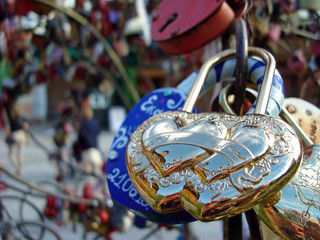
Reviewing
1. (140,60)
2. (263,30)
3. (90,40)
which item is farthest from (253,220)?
(140,60)

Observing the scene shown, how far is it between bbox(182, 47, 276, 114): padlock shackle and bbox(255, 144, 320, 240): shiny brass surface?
0.29ft

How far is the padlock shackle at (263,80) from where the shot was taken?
0.38 m

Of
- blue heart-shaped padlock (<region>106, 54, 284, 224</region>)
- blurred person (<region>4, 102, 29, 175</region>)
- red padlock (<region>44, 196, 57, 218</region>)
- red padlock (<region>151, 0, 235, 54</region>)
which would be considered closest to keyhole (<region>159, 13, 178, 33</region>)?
red padlock (<region>151, 0, 235, 54</region>)

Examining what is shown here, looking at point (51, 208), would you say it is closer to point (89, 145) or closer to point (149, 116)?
point (89, 145)

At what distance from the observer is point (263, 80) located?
16.0 inches

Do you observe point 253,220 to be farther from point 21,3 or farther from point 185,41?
point 21,3

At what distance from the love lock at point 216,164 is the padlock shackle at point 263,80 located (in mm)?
51

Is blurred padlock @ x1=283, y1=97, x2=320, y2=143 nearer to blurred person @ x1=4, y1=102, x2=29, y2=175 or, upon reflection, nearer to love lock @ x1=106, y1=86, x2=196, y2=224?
love lock @ x1=106, y1=86, x2=196, y2=224

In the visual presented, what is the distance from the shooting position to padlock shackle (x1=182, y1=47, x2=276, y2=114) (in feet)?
1.26

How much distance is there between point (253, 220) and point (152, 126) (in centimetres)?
20

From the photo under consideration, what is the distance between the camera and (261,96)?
39 centimetres

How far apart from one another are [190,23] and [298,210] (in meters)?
0.37

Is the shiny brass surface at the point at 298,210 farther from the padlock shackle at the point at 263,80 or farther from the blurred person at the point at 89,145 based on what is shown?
the blurred person at the point at 89,145

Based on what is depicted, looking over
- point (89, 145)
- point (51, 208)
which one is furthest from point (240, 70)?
point (89, 145)
